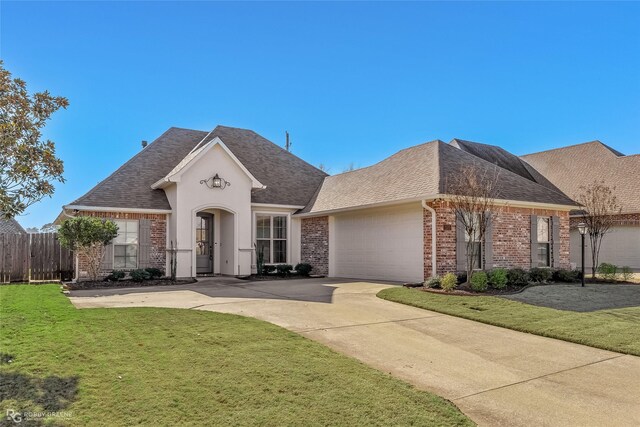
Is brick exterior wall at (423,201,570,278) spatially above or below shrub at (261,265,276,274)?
above

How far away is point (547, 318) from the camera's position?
841 centimetres

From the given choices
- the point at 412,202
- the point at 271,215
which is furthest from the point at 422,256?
the point at 271,215

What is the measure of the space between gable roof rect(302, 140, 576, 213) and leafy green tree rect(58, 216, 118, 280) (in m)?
7.86

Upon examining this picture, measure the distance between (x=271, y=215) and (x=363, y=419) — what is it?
15345 millimetres

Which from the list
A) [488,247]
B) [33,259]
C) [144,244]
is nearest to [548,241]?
[488,247]

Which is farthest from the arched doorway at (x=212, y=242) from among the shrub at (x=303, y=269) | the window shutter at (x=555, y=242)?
the window shutter at (x=555, y=242)

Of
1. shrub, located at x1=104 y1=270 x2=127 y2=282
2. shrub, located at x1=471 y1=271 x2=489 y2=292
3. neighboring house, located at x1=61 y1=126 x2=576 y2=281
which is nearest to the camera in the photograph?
shrub, located at x1=471 y1=271 x2=489 y2=292

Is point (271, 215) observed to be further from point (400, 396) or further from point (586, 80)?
point (400, 396)

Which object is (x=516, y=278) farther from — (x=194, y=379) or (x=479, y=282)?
(x=194, y=379)

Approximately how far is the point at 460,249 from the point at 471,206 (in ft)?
5.99

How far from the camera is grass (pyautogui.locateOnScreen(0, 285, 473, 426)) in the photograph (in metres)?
3.79

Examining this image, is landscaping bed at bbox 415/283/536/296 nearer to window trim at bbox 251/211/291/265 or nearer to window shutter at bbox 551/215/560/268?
window shutter at bbox 551/215/560/268

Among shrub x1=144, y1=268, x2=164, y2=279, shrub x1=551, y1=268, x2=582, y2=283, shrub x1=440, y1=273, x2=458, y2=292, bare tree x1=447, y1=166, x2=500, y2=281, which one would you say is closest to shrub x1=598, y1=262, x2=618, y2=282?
shrub x1=551, y1=268, x2=582, y2=283

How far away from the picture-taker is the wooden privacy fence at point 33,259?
15727mm
